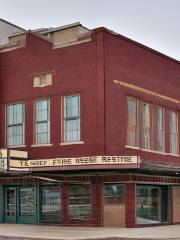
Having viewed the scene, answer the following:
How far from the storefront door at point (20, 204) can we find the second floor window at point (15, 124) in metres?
2.56

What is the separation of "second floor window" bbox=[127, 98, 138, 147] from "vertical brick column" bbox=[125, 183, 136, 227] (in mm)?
3019

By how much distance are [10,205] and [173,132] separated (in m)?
10.5

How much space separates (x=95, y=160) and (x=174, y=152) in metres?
9.16

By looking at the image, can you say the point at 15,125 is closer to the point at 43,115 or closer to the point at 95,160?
the point at 43,115

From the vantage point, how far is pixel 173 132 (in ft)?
109

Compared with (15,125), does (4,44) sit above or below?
above

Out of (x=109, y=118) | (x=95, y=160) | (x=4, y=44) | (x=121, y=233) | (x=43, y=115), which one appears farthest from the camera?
(x=4, y=44)

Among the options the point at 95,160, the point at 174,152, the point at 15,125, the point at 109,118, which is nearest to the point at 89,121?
the point at 109,118

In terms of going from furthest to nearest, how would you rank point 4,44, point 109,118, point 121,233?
point 4,44 → point 109,118 → point 121,233

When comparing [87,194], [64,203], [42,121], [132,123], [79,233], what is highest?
[42,121]

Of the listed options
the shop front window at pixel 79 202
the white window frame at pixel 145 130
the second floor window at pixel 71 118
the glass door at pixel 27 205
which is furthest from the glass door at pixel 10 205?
the white window frame at pixel 145 130

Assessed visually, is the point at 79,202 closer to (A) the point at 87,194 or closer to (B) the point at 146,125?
(A) the point at 87,194

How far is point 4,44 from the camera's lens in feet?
106

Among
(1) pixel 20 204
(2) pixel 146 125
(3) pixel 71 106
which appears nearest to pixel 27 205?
(1) pixel 20 204
